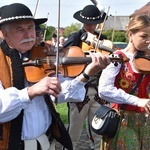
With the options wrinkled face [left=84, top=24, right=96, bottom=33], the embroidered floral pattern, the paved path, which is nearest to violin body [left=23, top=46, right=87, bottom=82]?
the embroidered floral pattern

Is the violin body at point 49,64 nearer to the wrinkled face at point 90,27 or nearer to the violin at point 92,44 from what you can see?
the violin at point 92,44

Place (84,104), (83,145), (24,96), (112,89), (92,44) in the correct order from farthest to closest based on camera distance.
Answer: (83,145) < (84,104) < (92,44) < (112,89) < (24,96)

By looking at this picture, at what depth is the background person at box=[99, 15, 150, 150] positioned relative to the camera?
3.02 meters

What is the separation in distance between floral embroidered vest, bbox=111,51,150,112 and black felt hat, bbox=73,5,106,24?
6.02 ft

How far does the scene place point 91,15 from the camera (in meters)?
4.87


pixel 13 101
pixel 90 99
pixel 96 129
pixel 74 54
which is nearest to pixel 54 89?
pixel 13 101

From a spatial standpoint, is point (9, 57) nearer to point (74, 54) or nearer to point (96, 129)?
point (74, 54)

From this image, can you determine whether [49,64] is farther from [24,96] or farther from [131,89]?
[131,89]

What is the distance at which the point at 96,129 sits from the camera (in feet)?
9.82

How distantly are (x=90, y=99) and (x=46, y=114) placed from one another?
2.00 metres

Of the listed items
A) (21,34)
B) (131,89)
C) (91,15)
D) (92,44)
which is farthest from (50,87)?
(91,15)

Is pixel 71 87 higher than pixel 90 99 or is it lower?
higher

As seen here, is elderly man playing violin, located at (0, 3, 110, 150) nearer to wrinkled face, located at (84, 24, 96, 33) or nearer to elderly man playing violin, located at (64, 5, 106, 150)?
elderly man playing violin, located at (64, 5, 106, 150)

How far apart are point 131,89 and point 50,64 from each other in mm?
844
